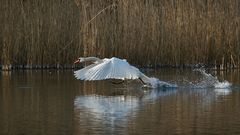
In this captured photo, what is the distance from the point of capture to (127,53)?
17.7 meters

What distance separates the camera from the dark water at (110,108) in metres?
7.59

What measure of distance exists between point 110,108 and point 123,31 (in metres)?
8.47

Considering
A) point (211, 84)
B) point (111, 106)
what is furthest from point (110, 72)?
point (211, 84)

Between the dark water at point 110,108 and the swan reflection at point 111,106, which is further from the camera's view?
the swan reflection at point 111,106

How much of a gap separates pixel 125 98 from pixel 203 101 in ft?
4.36

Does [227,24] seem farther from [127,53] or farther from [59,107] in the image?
[59,107]

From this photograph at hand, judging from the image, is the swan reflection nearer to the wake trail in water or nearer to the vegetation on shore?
the wake trail in water

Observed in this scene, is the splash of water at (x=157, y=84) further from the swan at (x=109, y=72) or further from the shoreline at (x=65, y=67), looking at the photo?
the shoreline at (x=65, y=67)

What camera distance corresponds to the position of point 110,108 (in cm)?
945

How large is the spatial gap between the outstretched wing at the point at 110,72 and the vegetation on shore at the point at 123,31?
528 cm

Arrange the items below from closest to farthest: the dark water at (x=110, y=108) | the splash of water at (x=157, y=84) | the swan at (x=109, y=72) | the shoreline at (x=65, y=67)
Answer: the dark water at (x=110, y=108) → the swan at (x=109, y=72) → the splash of water at (x=157, y=84) → the shoreline at (x=65, y=67)

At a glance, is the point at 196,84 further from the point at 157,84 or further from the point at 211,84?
the point at 157,84

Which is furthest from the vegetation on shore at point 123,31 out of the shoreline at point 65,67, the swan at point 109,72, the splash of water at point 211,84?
the swan at point 109,72

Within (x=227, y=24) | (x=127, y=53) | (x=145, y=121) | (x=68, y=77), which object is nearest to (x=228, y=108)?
(x=145, y=121)
